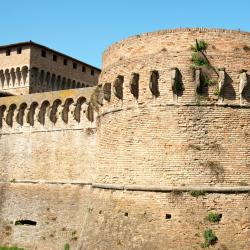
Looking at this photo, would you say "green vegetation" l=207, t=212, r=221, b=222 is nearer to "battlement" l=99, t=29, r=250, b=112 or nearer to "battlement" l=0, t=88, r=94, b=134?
"battlement" l=99, t=29, r=250, b=112

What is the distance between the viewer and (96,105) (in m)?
16.5

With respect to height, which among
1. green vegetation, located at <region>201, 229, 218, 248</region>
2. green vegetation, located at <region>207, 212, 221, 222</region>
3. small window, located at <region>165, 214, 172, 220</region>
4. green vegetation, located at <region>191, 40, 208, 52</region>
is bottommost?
green vegetation, located at <region>201, 229, 218, 248</region>

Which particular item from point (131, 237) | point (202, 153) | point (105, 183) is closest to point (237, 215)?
point (202, 153)

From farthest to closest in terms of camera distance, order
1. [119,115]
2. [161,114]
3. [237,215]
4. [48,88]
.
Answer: [48,88], [119,115], [161,114], [237,215]

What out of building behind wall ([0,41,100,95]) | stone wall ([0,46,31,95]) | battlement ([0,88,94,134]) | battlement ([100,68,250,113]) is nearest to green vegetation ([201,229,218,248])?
battlement ([100,68,250,113])

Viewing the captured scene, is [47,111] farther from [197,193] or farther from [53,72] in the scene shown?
[53,72]

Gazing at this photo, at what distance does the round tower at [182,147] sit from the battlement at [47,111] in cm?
435

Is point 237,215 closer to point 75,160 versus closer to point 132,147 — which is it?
point 132,147

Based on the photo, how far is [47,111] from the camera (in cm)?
1934

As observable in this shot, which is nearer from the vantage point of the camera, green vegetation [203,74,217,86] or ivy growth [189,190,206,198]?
ivy growth [189,190,206,198]

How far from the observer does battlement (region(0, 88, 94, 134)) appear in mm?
18203

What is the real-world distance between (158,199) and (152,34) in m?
4.88

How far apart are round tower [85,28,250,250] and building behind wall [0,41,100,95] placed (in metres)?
18.3

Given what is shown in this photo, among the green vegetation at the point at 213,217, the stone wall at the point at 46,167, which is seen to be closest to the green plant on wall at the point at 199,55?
the green vegetation at the point at 213,217
